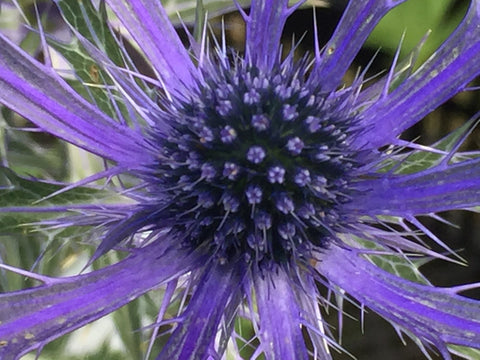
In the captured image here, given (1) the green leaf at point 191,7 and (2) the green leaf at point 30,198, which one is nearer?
(2) the green leaf at point 30,198

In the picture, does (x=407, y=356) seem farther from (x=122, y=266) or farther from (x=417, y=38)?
(x=122, y=266)

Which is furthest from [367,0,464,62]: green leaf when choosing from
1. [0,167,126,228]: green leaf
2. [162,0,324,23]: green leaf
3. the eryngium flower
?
[0,167,126,228]: green leaf

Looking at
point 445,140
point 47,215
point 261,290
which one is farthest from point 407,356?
point 47,215

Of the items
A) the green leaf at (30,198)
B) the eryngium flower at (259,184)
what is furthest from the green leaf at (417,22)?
the green leaf at (30,198)

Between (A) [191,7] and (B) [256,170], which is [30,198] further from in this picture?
(A) [191,7]

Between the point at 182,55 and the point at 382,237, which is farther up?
the point at 182,55

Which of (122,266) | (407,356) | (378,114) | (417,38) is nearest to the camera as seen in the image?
(122,266)

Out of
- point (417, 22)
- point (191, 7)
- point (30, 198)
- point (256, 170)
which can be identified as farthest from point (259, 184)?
point (417, 22)

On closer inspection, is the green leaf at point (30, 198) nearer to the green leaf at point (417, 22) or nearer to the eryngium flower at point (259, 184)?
the eryngium flower at point (259, 184)
